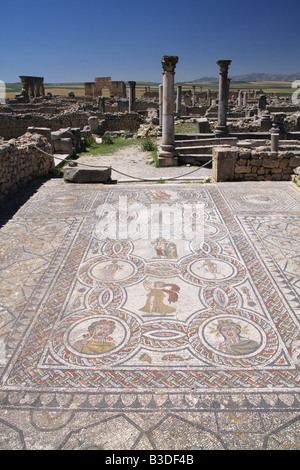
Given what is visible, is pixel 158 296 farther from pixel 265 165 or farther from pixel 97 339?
pixel 265 165

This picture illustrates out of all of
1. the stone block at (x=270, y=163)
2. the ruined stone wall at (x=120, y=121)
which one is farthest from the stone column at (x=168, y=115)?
the ruined stone wall at (x=120, y=121)

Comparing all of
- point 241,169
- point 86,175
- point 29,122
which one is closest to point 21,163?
point 86,175

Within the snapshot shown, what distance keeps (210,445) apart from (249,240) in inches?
128

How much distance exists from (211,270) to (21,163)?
5.70m

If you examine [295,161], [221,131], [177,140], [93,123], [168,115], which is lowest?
[295,161]

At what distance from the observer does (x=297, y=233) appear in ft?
16.7

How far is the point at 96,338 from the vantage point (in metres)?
3.06

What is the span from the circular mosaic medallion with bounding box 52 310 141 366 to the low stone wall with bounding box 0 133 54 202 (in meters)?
4.45

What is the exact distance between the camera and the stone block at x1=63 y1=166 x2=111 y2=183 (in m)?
8.26

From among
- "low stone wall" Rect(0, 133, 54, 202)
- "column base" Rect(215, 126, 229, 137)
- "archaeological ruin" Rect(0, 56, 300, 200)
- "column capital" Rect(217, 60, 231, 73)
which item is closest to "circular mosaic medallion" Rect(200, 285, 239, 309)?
"low stone wall" Rect(0, 133, 54, 202)

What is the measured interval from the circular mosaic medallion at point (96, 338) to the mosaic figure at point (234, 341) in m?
0.74

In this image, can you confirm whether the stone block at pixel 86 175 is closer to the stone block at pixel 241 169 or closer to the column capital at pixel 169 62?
the stone block at pixel 241 169

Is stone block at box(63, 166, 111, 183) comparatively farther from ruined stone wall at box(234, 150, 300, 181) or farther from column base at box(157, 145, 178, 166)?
ruined stone wall at box(234, 150, 300, 181)

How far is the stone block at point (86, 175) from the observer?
27.1 feet
